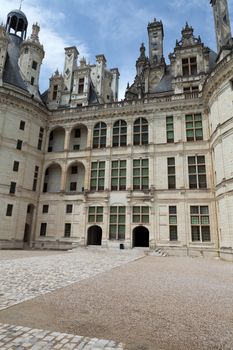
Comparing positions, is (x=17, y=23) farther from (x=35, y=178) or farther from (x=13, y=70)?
(x=35, y=178)

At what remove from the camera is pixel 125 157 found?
28797 millimetres

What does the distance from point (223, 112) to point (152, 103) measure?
348 inches

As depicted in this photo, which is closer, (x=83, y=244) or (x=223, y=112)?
(x=223, y=112)

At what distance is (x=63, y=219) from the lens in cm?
2906

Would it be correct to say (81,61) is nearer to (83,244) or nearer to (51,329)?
(83,244)

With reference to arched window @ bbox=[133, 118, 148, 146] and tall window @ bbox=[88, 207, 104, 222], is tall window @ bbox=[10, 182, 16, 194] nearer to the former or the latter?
tall window @ bbox=[88, 207, 104, 222]

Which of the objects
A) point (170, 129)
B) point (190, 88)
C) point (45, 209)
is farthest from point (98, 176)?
point (190, 88)

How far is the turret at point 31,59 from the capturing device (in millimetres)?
33656

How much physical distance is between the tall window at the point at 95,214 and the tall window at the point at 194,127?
501 inches

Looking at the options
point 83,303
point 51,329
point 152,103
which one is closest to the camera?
point 51,329

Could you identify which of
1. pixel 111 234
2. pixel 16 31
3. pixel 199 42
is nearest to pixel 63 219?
pixel 111 234

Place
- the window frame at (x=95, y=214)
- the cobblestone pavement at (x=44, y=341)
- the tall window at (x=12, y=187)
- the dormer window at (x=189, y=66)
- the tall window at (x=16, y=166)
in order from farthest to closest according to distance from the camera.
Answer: the dormer window at (x=189, y=66) → the tall window at (x=16, y=166) → the window frame at (x=95, y=214) → the tall window at (x=12, y=187) → the cobblestone pavement at (x=44, y=341)

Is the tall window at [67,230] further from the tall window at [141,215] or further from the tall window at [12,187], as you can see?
the tall window at [141,215]

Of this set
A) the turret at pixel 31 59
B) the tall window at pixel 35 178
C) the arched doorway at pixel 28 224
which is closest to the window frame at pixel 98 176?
the tall window at pixel 35 178
